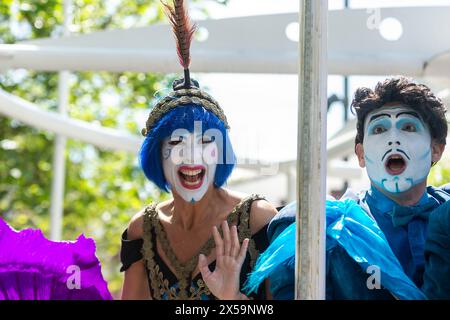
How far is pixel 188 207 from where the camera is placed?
A: 3.03 metres

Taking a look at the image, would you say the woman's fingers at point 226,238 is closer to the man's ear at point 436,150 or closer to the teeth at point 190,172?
the teeth at point 190,172

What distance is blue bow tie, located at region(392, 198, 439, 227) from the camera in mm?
2812

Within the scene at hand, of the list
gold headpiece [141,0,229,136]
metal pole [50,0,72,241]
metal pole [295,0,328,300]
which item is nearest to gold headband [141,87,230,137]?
gold headpiece [141,0,229,136]

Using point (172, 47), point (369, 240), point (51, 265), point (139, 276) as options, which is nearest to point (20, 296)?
point (51, 265)

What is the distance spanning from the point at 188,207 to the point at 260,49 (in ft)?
6.24

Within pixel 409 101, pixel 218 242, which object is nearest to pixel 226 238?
pixel 218 242

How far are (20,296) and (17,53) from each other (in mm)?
2442

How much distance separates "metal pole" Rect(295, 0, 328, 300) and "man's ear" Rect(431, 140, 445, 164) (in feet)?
1.96

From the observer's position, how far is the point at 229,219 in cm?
298

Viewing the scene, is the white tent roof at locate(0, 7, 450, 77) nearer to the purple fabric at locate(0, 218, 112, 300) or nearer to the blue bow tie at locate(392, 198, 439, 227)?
the blue bow tie at locate(392, 198, 439, 227)

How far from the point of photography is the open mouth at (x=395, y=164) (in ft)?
9.34

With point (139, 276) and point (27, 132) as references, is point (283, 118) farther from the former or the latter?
point (27, 132)

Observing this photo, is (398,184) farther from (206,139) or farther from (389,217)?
(206,139)
